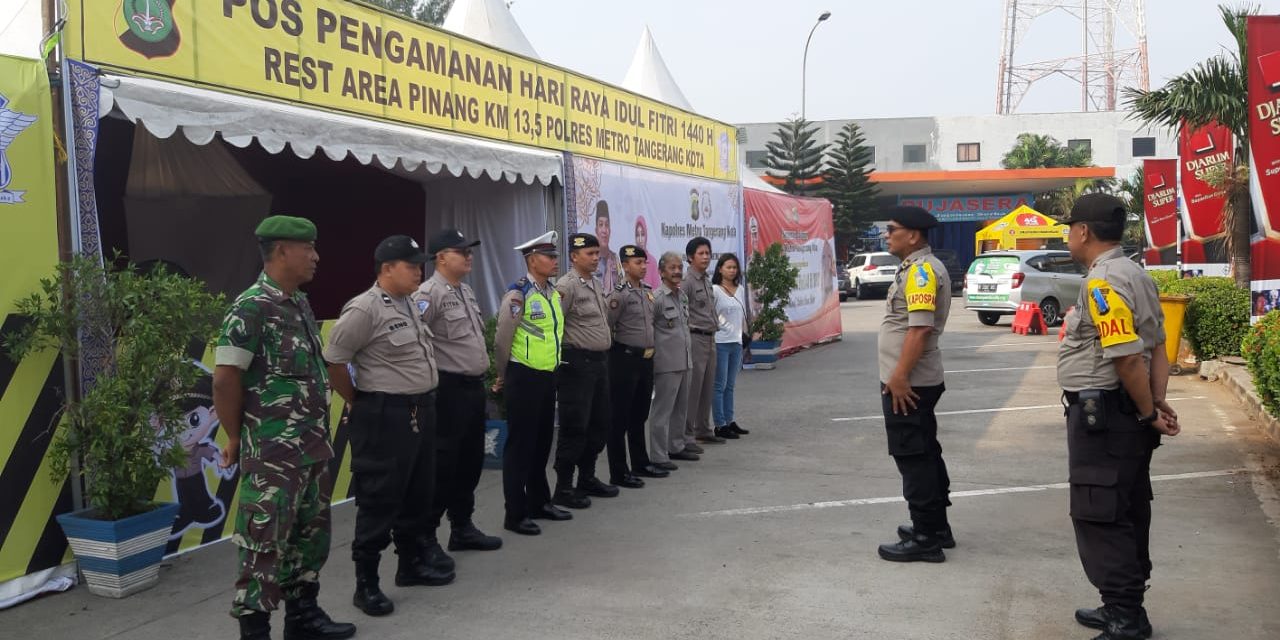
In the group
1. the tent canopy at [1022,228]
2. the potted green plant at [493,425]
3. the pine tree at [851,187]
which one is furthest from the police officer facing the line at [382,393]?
the pine tree at [851,187]

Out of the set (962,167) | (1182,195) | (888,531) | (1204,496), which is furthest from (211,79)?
(962,167)

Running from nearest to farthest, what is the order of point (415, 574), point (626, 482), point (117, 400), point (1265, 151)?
point (117, 400)
point (415, 574)
point (626, 482)
point (1265, 151)

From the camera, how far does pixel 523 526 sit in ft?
18.7

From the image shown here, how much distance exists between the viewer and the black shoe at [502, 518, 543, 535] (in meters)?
5.70

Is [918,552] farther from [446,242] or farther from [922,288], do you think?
[446,242]

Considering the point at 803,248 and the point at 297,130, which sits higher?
the point at 297,130

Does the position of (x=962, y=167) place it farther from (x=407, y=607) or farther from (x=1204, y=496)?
(x=407, y=607)

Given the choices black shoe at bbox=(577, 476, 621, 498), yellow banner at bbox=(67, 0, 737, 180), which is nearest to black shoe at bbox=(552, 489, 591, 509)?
black shoe at bbox=(577, 476, 621, 498)

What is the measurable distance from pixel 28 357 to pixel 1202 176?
16.7 meters

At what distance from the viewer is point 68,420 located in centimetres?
468

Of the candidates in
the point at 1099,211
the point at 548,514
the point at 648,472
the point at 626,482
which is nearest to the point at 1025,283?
the point at 648,472

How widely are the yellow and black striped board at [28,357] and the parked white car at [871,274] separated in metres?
28.5

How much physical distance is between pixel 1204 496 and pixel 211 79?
6.48m

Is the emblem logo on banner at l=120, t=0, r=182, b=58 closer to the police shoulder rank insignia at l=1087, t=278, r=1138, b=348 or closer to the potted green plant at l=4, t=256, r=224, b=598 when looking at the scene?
the potted green plant at l=4, t=256, r=224, b=598
